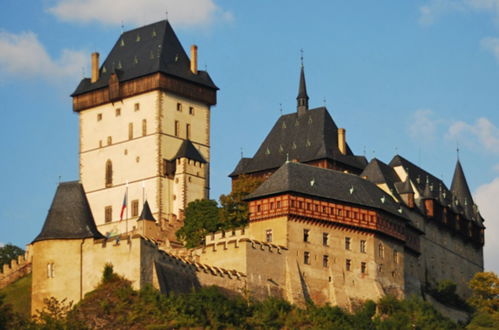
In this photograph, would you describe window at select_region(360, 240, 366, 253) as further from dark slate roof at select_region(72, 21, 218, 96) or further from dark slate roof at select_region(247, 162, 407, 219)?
dark slate roof at select_region(72, 21, 218, 96)

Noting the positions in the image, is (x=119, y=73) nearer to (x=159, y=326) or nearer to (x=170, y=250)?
(x=170, y=250)

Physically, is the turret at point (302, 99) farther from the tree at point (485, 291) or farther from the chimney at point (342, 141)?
the tree at point (485, 291)

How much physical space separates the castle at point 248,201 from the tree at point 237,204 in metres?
2.49

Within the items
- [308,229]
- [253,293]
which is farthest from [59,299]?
[308,229]

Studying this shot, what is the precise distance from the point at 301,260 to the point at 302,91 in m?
28.8

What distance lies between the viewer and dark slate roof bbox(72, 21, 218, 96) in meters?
125

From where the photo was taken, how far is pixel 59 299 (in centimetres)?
9050

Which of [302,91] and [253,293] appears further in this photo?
[302,91]

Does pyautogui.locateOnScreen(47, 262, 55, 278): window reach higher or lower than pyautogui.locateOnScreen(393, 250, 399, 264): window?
lower

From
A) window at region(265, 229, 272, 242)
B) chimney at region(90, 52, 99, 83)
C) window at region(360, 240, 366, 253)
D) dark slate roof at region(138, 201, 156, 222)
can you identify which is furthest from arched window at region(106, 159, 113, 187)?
window at region(360, 240, 366, 253)

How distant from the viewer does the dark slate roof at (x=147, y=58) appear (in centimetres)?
12544

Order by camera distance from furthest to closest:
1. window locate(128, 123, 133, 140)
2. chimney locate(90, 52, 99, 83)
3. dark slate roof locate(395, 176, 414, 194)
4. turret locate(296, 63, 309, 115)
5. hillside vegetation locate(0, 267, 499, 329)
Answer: chimney locate(90, 52, 99, 83) → turret locate(296, 63, 309, 115) → window locate(128, 123, 133, 140) → dark slate roof locate(395, 176, 414, 194) → hillside vegetation locate(0, 267, 499, 329)

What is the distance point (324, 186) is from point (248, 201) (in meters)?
5.13

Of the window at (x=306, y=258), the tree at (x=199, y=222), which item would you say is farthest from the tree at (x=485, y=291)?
the tree at (x=199, y=222)
